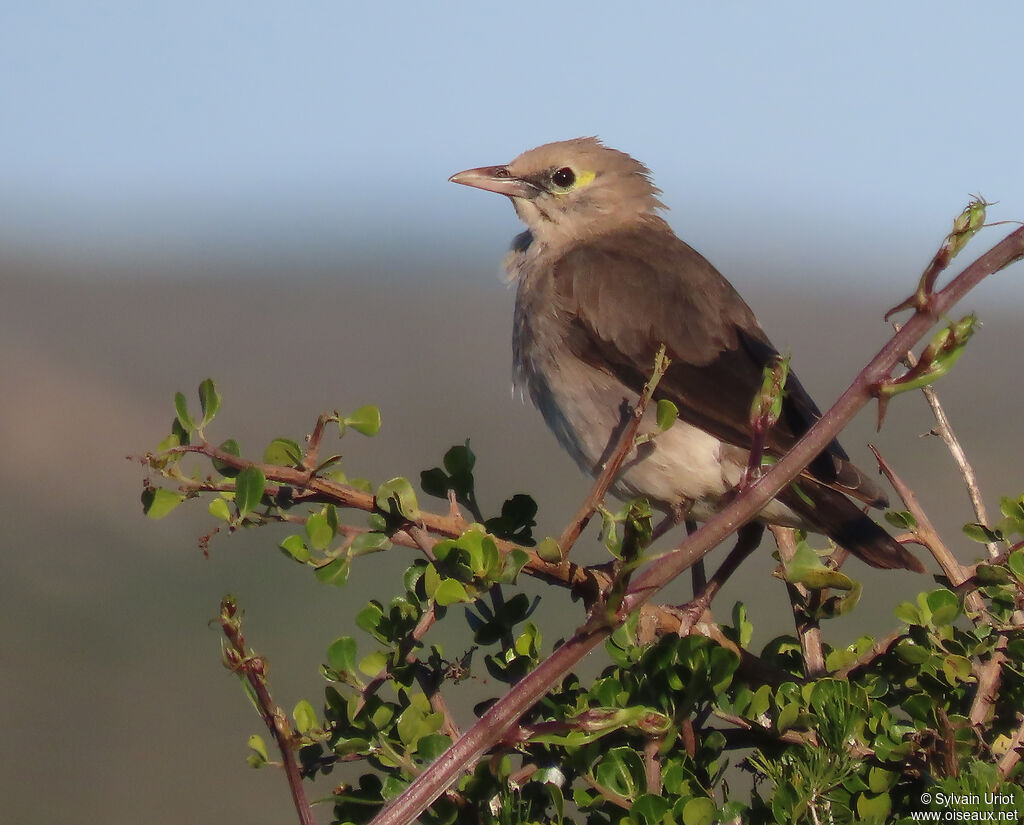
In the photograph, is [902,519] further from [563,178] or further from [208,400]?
[563,178]

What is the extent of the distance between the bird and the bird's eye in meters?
0.33

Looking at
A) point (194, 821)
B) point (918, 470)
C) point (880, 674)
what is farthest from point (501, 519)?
point (918, 470)

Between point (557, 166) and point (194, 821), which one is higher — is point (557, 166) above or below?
above

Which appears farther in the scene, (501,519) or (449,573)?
(501,519)

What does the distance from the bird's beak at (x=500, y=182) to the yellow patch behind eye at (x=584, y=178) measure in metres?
0.20

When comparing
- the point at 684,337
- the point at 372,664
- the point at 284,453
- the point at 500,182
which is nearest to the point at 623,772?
the point at 372,664

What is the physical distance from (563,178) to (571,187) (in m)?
0.06

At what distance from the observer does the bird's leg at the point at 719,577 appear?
388 centimetres

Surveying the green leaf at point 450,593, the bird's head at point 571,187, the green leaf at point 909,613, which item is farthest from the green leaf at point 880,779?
the bird's head at point 571,187

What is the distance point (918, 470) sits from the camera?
78.1ft

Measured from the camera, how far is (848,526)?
4.40m

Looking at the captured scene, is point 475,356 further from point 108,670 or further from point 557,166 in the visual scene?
point 557,166

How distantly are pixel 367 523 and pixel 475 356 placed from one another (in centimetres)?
4115

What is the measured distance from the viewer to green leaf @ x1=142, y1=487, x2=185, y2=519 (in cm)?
214
